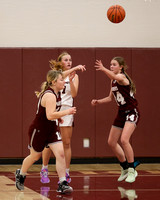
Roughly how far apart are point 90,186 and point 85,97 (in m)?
3.73

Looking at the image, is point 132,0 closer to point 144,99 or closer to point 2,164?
point 144,99

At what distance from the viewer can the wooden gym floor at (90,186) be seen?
282 inches

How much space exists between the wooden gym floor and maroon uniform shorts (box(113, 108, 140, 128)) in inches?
37.2

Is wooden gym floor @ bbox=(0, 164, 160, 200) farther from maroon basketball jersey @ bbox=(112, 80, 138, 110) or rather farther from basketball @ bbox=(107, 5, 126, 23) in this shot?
basketball @ bbox=(107, 5, 126, 23)

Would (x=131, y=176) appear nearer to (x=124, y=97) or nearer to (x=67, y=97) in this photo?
(x=124, y=97)

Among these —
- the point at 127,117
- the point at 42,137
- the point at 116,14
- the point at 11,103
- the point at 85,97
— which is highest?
the point at 116,14

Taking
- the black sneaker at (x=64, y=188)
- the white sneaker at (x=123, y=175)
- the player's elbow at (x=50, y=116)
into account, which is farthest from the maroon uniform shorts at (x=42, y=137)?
the white sneaker at (x=123, y=175)

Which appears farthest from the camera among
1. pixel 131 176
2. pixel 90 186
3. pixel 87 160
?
pixel 87 160

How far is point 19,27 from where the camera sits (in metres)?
11.8

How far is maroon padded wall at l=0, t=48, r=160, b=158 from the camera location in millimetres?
11492

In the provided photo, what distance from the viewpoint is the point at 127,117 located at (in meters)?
8.56

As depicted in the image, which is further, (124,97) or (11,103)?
(11,103)

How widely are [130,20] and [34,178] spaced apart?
4714 millimetres

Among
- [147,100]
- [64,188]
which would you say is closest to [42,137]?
[64,188]
